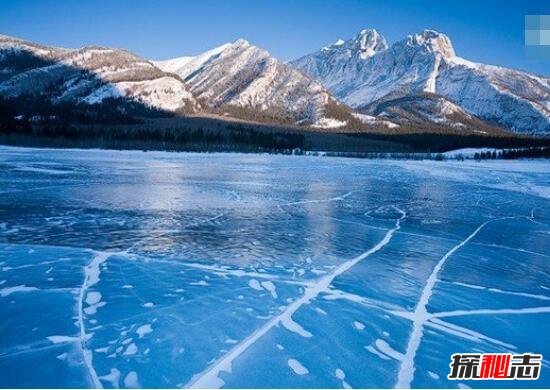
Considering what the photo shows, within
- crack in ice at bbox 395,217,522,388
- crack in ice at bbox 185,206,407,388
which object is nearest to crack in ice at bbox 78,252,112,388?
crack in ice at bbox 185,206,407,388

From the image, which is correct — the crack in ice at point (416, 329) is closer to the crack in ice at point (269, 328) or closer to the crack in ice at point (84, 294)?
the crack in ice at point (269, 328)

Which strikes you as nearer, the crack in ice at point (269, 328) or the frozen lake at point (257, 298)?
the crack in ice at point (269, 328)

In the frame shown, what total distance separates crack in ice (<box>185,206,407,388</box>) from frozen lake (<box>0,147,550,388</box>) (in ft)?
0.08

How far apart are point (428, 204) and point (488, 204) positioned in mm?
3330

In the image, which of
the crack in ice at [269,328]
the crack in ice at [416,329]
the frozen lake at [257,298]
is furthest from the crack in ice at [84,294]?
the crack in ice at [416,329]

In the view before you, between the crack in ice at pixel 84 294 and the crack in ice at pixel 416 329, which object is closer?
the crack in ice at pixel 84 294

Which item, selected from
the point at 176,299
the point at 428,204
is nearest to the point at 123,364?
the point at 176,299

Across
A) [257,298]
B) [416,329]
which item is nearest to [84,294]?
[257,298]

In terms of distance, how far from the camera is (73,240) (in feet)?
34.8

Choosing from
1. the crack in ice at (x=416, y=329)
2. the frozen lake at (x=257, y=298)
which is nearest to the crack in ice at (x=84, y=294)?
the frozen lake at (x=257, y=298)

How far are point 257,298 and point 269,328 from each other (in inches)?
43.3

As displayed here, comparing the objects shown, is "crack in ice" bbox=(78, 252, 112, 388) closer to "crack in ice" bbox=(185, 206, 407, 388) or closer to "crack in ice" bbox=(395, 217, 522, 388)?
"crack in ice" bbox=(185, 206, 407, 388)

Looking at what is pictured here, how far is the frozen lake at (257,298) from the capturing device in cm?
523

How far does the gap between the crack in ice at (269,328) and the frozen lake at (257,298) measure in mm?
25
